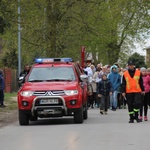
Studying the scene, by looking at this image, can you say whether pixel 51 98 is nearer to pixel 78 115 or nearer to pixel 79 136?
pixel 78 115

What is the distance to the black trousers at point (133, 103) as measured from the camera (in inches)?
724

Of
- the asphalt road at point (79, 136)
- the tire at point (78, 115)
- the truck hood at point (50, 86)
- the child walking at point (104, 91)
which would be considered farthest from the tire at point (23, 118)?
the child walking at point (104, 91)

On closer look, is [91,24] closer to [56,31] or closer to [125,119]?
[56,31]

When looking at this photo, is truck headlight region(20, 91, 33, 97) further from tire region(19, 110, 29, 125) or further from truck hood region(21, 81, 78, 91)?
tire region(19, 110, 29, 125)

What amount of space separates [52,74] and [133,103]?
8.58 ft

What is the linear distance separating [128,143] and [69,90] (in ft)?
15.9

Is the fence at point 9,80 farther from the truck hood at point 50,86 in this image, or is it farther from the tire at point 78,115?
the tire at point 78,115

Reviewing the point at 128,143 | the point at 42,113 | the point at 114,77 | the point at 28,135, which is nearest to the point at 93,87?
the point at 114,77

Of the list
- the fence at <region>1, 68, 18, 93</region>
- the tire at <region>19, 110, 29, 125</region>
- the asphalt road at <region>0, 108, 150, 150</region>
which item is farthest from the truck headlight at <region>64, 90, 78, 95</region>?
the fence at <region>1, 68, 18, 93</region>

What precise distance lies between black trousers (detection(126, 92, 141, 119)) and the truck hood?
1662 millimetres

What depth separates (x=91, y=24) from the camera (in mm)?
37781

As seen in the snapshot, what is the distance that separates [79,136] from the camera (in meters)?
14.7

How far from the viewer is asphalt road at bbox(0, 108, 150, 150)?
12953 mm

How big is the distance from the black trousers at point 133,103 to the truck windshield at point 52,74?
5.92 feet
